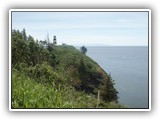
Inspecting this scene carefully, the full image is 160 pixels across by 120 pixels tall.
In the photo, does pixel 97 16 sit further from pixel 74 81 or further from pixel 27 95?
pixel 27 95

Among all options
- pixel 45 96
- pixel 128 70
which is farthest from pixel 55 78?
pixel 128 70

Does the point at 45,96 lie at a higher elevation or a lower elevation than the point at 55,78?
lower

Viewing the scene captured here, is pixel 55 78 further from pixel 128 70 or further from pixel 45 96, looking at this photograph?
pixel 128 70

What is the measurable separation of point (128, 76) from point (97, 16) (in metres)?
0.50

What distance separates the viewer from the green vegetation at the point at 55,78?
4.11 m

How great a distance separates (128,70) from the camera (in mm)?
4117

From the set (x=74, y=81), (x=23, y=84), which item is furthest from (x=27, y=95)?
(x=74, y=81)

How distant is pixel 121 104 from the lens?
13.5 feet

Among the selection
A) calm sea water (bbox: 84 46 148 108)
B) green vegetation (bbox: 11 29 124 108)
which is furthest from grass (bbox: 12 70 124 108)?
calm sea water (bbox: 84 46 148 108)

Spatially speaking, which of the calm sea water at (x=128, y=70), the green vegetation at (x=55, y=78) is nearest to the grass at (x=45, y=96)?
the green vegetation at (x=55, y=78)

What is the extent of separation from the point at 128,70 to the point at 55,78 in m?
0.56

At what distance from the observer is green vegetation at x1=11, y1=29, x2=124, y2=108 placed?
13.5 ft

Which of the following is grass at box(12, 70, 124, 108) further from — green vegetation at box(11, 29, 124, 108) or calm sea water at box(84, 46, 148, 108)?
calm sea water at box(84, 46, 148, 108)
